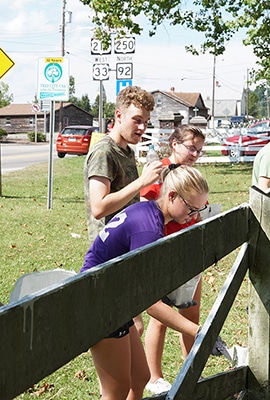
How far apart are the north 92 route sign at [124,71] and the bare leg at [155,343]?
10.3 m

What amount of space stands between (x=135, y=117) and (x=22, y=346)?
7.39 ft

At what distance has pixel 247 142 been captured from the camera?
26.0 metres

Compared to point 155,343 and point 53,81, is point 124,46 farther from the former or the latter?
point 155,343

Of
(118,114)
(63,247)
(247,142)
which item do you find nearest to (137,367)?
(118,114)

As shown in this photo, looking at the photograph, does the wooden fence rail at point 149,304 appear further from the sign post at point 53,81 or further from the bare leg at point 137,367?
the sign post at point 53,81

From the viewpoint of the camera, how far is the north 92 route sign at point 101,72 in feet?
45.2

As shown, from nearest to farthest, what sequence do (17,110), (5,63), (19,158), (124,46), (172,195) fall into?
(172,195)
(5,63)
(124,46)
(19,158)
(17,110)

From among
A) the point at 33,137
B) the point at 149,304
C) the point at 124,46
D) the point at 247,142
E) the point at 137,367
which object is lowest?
the point at 137,367

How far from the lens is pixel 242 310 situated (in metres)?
6.16

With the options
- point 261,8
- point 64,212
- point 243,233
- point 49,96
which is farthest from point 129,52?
point 243,233

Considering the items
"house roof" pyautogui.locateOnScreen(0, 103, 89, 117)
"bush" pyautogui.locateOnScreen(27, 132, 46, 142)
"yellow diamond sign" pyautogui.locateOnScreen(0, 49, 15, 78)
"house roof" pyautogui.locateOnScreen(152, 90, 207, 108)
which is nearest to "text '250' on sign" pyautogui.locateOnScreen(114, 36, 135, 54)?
"yellow diamond sign" pyautogui.locateOnScreen(0, 49, 15, 78)

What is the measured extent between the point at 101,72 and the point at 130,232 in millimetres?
11579

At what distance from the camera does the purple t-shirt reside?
257 cm

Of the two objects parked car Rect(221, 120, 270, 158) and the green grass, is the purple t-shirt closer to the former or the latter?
the green grass
